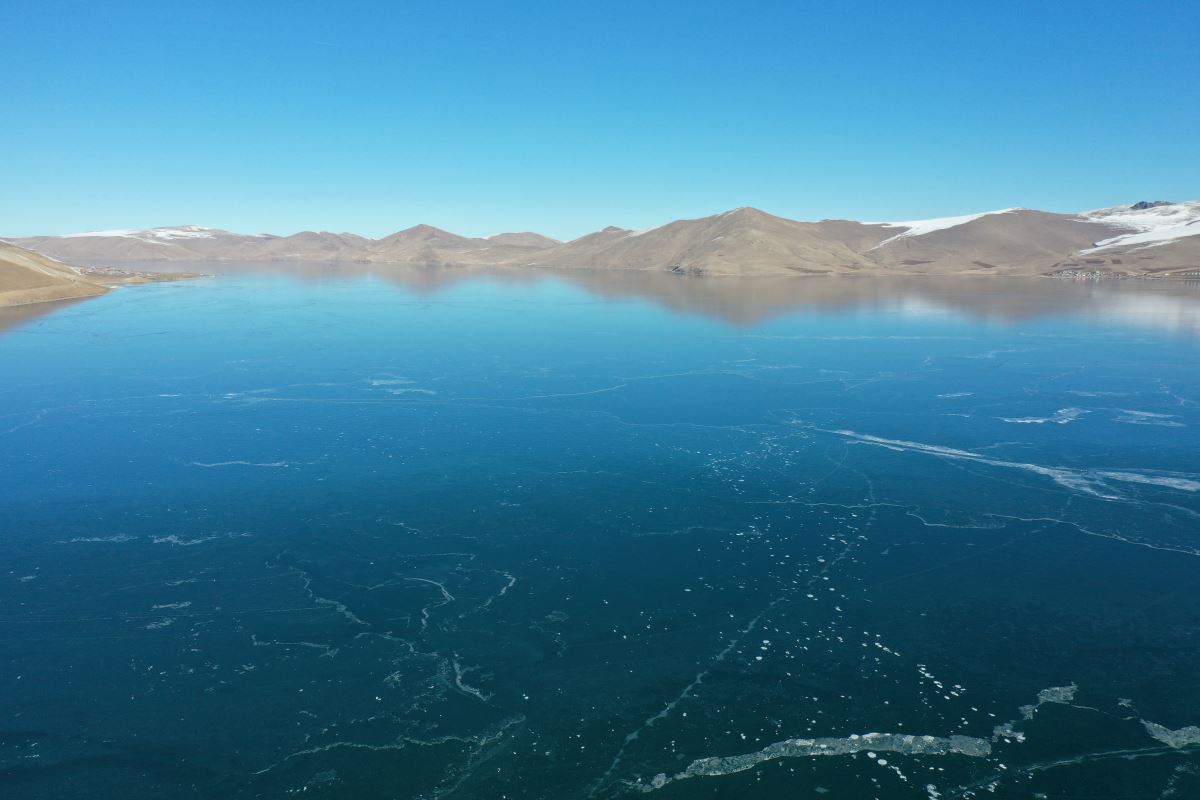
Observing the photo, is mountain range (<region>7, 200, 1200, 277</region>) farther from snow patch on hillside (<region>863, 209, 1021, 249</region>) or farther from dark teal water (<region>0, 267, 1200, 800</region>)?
dark teal water (<region>0, 267, 1200, 800</region>)

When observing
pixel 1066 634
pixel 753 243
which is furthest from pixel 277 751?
pixel 753 243

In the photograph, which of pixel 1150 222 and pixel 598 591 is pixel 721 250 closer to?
pixel 1150 222

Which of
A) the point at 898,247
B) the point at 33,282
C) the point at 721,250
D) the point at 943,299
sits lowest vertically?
the point at 33,282

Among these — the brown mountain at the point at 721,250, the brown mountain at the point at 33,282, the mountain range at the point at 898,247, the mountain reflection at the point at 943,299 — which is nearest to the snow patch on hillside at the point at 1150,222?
the mountain range at the point at 898,247

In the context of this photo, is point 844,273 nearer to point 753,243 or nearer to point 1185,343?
point 753,243

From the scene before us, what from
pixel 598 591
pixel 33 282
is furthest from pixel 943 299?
pixel 33 282

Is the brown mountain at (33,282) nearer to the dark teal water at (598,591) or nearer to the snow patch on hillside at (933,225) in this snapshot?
the dark teal water at (598,591)
